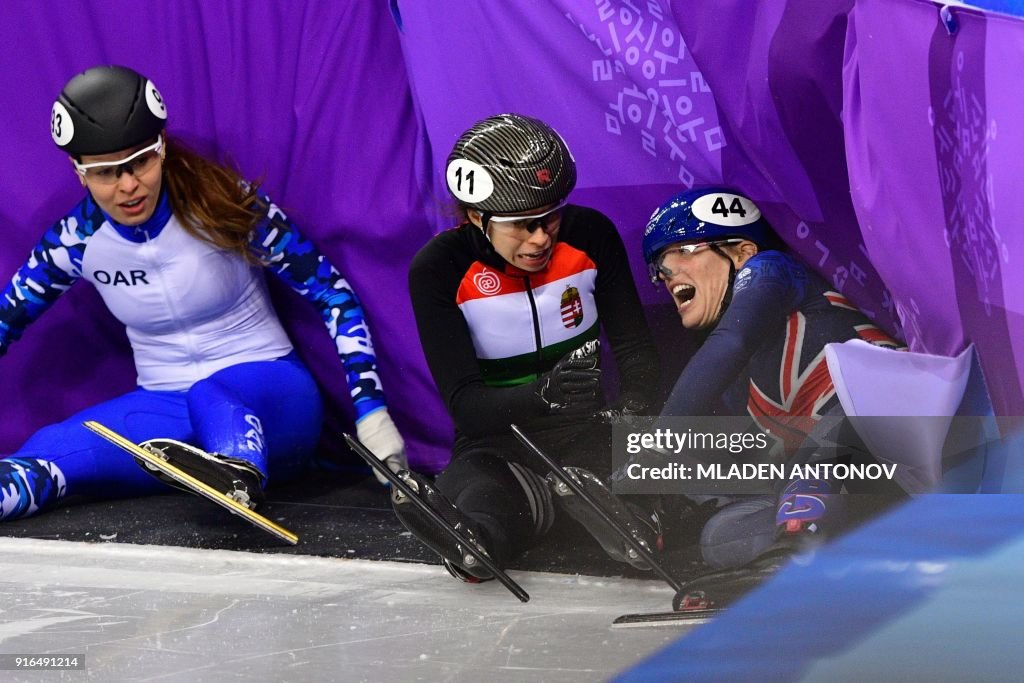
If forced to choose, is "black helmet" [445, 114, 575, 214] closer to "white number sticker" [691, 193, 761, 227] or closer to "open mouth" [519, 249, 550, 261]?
"open mouth" [519, 249, 550, 261]

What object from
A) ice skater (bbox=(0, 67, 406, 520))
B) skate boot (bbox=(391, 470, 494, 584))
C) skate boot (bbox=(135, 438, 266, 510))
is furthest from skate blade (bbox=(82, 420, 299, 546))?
skate boot (bbox=(391, 470, 494, 584))

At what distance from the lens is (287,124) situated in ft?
11.4

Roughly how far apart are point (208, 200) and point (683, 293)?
118cm

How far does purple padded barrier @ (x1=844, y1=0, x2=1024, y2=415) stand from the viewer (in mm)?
2221

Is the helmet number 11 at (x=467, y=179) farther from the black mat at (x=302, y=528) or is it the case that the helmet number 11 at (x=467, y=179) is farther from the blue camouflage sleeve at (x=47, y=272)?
the blue camouflage sleeve at (x=47, y=272)

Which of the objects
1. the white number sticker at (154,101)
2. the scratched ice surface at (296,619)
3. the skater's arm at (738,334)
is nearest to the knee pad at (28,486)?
the scratched ice surface at (296,619)

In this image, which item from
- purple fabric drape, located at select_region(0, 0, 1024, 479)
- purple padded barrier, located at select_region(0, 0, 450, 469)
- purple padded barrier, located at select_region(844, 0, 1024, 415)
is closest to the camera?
purple padded barrier, located at select_region(844, 0, 1024, 415)

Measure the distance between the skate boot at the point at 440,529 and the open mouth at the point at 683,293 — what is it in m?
0.65

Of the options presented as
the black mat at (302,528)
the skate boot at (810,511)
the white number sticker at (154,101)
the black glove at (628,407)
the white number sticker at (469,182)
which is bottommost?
the black mat at (302,528)

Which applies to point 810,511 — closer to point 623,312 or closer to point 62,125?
point 623,312

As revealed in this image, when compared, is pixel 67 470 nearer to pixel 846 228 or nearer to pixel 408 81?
pixel 408 81

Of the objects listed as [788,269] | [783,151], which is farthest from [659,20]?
[788,269]

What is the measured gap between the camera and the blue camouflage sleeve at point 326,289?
10.9 feet

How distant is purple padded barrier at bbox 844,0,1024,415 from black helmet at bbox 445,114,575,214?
0.57 meters
